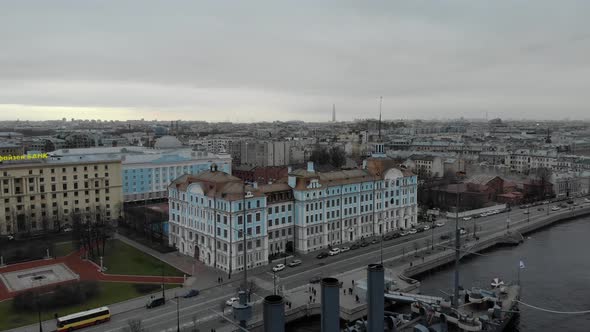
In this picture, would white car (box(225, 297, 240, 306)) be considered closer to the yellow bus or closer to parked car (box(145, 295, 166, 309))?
parked car (box(145, 295, 166, 309))

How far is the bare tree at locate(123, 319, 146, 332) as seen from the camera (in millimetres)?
33312

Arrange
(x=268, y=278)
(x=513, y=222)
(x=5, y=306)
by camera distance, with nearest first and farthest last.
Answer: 1. (x=5, y=306)
2. (x=268, y=278)
3. (x=513, y=222)

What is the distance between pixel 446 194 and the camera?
8238cm

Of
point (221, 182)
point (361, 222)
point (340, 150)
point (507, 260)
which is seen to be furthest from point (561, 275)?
point (340, 150)

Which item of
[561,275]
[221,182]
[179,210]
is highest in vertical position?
[221,182]

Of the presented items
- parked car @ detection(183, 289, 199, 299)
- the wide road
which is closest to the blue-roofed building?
the wide road

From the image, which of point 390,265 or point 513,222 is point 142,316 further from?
point 513,222

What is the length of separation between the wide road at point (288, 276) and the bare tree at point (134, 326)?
0.55 meters

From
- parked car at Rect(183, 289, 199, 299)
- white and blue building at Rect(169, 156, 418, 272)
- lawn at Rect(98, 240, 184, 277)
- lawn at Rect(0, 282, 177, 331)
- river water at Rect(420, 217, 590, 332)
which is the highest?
white and blue building at Rect(169, 156, 418, 272)

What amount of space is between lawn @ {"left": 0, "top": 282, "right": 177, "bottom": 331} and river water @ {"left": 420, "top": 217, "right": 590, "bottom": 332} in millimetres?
25867

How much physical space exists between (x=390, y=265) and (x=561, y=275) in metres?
17.1

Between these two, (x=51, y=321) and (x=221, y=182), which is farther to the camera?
(x=221, y=182)

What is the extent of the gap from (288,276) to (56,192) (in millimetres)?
35877

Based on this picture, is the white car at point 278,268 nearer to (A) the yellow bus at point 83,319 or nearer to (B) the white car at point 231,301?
(B) the white car at point 231,301
